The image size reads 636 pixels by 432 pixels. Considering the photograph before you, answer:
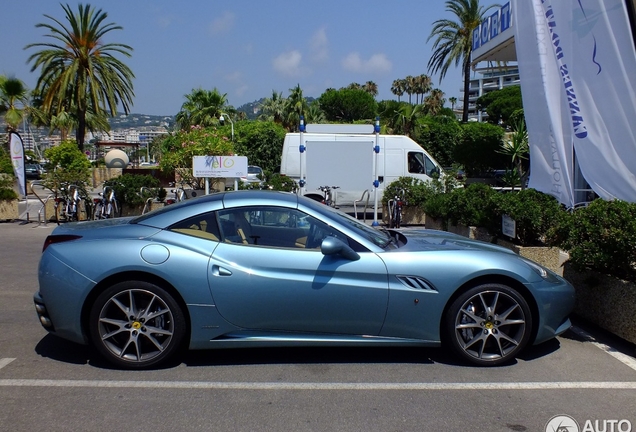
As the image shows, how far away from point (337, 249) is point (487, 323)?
1.38 metres

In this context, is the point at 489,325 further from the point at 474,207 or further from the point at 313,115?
the point at 313,115

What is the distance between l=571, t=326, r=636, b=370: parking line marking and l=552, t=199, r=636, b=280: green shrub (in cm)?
64

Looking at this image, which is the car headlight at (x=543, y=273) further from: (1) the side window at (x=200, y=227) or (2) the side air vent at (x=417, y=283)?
(1) the side window at (x=200, y=227)

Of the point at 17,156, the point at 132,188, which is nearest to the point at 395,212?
the point at 132,188

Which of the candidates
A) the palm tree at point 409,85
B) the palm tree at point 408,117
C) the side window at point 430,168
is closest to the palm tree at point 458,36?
the palm tree at point 408,117

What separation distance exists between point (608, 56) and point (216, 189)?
411 inches

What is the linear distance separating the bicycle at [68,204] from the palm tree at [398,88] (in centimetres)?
8921

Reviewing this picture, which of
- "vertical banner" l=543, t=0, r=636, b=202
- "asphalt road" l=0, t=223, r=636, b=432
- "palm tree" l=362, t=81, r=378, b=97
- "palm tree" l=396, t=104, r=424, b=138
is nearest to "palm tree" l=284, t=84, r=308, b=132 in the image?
"palm tree" l=396, t=104, r=424, b=138

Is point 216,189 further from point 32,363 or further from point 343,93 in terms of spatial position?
point 343,93

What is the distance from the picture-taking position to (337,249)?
14.6 feet

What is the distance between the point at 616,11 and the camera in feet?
26.2

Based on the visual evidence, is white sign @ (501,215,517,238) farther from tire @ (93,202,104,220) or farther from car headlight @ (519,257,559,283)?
tire @ (93,202,104,220)

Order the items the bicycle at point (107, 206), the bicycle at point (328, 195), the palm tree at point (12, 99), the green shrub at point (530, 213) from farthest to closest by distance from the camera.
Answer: the palm tree at point (12, 99)
the bicycle at point (328, 195)
the bicycle at point (107, 206)
the green shrub at point (530, 213)

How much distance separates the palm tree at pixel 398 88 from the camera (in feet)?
324
